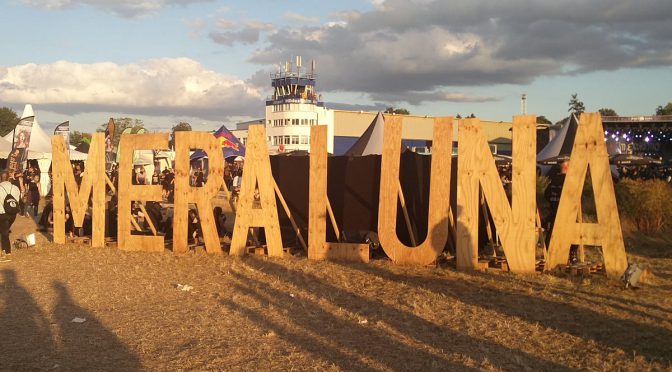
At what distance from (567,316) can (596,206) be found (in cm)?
304

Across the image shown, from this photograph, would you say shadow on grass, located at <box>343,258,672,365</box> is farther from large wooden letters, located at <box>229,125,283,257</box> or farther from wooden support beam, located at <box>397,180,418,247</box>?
large wooden letters, located at <box>229,125,283,257</box>

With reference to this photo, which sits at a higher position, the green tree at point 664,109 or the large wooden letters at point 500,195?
the green tree at point 664,109

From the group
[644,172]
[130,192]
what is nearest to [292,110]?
[644,172]

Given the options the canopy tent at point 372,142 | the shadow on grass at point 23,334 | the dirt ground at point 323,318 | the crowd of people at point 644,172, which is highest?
the canopy tent at point 372,142

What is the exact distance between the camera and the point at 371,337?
6.95 metres

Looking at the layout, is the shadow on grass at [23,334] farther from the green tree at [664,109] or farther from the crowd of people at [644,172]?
the green tree at [664,109]

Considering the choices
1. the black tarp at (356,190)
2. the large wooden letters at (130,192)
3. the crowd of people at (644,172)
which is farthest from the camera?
the crowd of people at (644,172)

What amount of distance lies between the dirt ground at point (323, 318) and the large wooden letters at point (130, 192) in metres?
1.86

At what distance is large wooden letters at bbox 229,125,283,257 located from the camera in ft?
40.9

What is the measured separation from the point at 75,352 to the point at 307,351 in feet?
7.70

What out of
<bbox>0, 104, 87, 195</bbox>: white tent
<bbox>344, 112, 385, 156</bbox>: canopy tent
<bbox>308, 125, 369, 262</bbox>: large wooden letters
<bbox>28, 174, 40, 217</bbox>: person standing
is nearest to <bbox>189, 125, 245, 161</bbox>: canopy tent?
<bbox>0, 104, 87, 195</bbox>: white tent

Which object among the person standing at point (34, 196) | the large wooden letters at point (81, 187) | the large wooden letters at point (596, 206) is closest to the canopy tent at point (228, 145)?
the person standing at point (34, 196)

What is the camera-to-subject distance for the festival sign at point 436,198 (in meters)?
10.3

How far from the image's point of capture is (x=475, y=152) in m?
11.0
